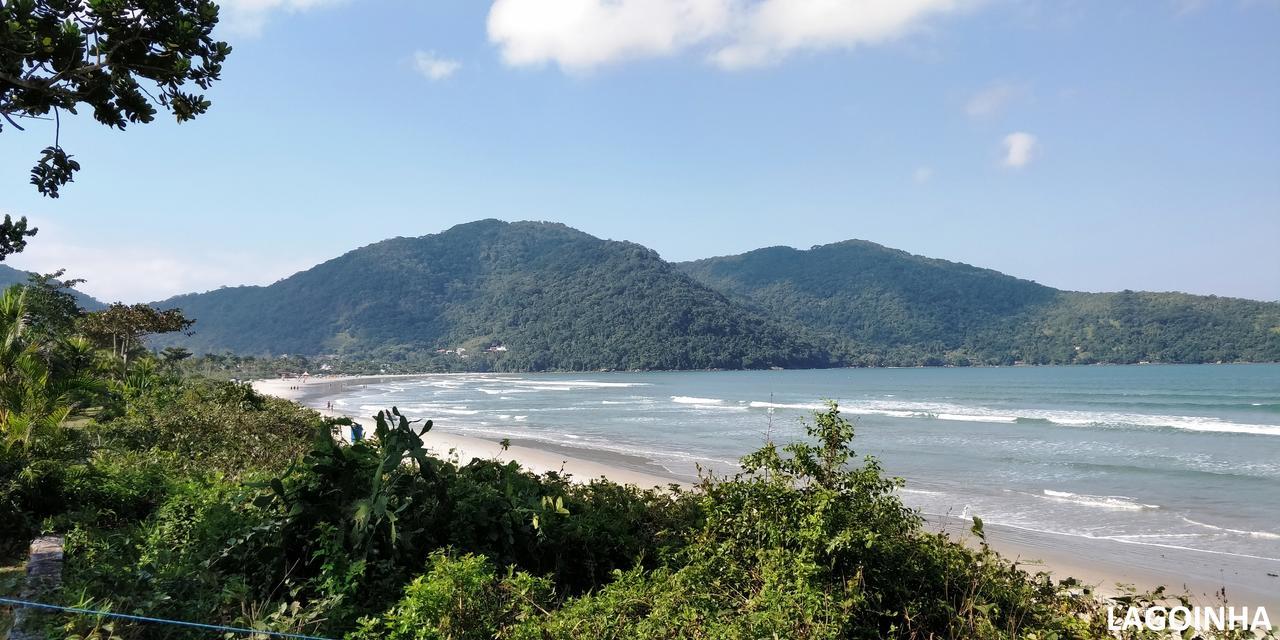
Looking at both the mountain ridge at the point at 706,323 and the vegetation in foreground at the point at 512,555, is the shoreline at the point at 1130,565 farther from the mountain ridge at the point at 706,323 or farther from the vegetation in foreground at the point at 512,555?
the mountain ridge at the point at 706,323

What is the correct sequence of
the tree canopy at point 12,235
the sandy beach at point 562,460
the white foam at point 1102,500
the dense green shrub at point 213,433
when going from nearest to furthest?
the tree canopy at point 12,235, the dense green shrub at point 213,433, the white foam at point 1102,500, the sandy beach at point 562,460

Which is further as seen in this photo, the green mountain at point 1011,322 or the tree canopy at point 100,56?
the green mountain at point 1011,322

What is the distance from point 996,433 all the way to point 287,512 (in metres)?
30.4

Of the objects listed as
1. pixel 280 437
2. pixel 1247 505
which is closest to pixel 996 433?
pixel 1247 505

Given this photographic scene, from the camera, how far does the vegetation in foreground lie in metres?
3.51

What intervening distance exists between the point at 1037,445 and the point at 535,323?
142018 millimetres

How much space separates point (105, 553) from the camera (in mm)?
4695

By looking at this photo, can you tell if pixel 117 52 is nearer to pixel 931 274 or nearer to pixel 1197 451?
pixel 1197 451

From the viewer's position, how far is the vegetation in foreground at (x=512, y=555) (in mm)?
3508

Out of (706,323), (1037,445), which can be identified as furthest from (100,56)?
(706,323)

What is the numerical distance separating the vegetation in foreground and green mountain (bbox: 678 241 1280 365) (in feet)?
457

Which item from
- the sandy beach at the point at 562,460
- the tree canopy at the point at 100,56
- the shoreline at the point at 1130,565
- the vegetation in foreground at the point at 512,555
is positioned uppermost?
the tree canopy at the point at 100,56

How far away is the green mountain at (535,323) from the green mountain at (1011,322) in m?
25.3

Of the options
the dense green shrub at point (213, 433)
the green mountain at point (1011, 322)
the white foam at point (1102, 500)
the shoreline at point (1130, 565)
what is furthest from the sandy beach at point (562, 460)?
the green mountain at point (1011, 322)
